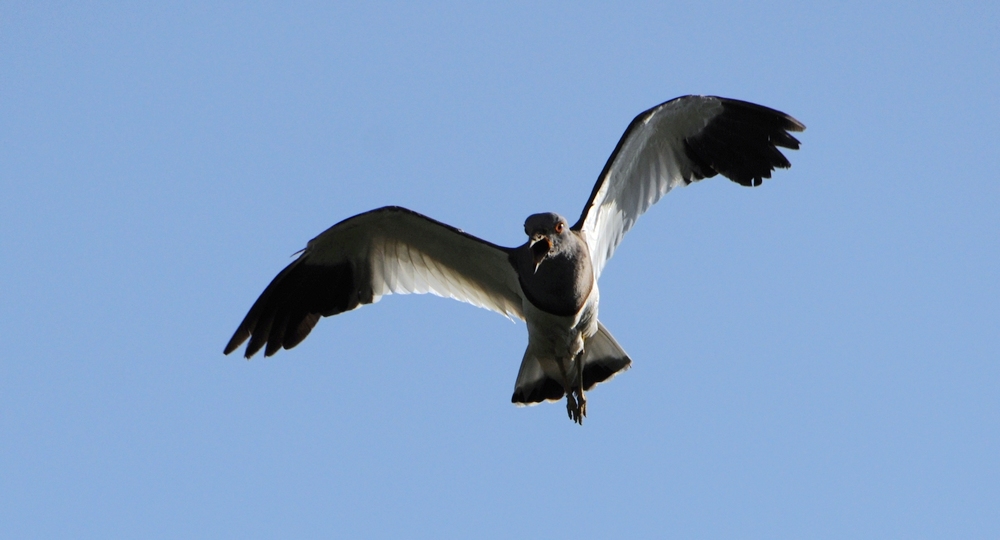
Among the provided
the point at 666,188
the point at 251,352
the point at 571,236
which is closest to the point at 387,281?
the point at 251,352

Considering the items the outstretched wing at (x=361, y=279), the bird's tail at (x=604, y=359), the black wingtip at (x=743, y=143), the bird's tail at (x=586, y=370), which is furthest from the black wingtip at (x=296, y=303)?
the black wingtip at (x=743, y=143)

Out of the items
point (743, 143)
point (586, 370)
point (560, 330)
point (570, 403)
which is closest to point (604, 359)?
point (586, 370)

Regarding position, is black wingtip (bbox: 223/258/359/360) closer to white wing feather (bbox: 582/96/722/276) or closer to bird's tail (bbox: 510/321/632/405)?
bird's tail (bbox: 510/321/632/405)

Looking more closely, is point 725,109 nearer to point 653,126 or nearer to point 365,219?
point 653,126

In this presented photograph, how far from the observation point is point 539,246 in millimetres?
8164

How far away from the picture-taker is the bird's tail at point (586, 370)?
9789mm

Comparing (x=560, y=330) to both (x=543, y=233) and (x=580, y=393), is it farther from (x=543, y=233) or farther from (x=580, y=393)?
(x=543, y=233)

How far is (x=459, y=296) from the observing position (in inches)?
393

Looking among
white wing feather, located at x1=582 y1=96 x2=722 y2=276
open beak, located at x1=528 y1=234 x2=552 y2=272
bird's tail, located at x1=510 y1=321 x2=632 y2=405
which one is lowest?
bird's tail, located at x1=510 y1=321 x2=632 y2=405

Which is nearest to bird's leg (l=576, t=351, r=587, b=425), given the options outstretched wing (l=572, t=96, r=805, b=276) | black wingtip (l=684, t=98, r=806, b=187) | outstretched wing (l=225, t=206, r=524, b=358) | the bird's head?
outstretched wing (l=225, t=206, r=524, b=358)

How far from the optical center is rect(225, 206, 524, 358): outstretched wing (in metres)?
9.58

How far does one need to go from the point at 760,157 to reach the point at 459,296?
3.18 metres

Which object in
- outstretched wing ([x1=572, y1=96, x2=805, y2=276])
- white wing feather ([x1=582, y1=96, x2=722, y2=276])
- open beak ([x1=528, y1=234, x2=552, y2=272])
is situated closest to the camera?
open beak ([x1=528, y1=234, x2=552, y2=272])

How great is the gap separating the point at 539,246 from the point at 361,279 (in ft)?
7.94
